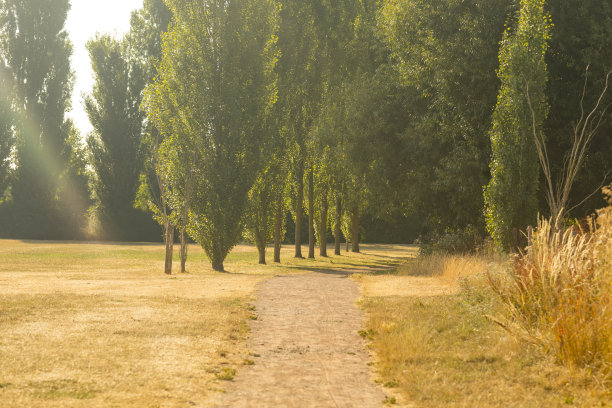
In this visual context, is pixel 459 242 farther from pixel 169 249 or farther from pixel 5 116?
pixel 5 116

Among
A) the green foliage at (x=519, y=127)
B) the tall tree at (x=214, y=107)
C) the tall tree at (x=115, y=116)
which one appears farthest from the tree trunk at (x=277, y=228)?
the tall tree at (x=115, y=116)

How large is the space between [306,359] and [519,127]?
452 inches

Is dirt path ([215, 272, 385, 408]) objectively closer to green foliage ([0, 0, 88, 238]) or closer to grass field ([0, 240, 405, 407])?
grass field ([0, 240, 405, 407])

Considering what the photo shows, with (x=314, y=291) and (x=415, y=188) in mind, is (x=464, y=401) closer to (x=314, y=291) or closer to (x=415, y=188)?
(x=314, y=291)

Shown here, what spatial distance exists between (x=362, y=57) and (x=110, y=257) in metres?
15.1

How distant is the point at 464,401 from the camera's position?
5.39 meters

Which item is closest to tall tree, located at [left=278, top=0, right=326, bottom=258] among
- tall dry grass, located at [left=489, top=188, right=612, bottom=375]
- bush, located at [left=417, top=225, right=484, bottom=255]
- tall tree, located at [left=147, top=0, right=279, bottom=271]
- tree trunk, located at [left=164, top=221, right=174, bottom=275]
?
tall tree, located at [left=147, top=0, right=279, bottom=271]

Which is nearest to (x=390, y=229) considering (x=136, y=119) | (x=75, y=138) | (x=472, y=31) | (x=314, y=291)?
(x=136, y=119)

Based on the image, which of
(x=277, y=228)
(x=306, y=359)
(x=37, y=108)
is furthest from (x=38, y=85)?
(x=306, y=359)

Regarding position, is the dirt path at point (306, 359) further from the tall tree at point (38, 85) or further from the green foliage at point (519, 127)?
the tall tree at point (38, 85)

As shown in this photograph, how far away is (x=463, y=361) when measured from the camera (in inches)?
268

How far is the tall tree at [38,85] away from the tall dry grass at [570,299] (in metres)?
40.0

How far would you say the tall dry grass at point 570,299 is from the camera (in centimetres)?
604

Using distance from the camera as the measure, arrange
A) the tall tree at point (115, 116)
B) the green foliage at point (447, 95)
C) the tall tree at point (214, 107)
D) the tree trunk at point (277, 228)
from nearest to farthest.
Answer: the green foliage at point (447, 95)
the tall tree at point (214, 107)
the tree trunk at point (277, 228)
the tall tree at point (115, 116)
